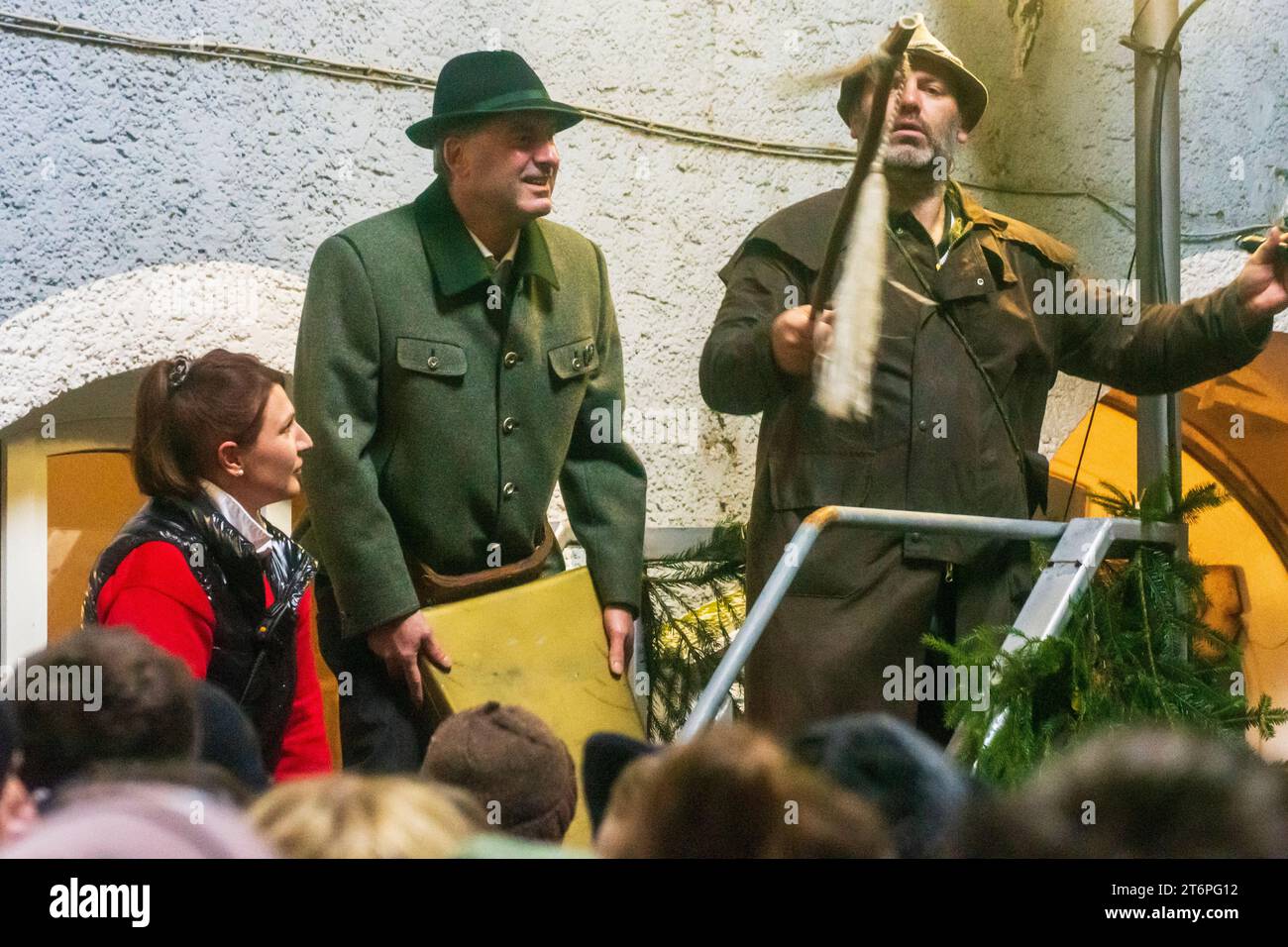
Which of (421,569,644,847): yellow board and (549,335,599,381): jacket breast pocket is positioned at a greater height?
(549,335,599,381): jacket breast pocket

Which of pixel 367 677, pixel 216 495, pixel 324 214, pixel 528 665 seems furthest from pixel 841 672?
pixel 324 214

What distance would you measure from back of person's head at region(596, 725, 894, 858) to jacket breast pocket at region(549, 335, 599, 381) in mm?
2051

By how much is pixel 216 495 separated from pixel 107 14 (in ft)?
5.19

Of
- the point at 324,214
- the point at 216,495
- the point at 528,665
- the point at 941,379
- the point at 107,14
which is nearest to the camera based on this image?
the point at 216,495

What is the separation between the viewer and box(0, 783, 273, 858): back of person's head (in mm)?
1543

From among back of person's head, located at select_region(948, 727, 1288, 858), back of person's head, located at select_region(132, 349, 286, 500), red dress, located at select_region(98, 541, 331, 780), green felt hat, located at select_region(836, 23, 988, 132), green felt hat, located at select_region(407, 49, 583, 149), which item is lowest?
back of person's head, located at select_region(948, 727, 1288, 858)

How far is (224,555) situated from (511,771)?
2.74 ft

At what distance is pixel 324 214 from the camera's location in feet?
14.7

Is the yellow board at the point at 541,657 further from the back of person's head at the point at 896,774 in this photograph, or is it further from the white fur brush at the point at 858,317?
the back of person's head at the point at 896,774

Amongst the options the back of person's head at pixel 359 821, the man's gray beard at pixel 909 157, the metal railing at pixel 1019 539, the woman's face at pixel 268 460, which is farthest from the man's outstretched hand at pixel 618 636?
the back of person's head at pixel 359 821

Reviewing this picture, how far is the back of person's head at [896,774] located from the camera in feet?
5.52

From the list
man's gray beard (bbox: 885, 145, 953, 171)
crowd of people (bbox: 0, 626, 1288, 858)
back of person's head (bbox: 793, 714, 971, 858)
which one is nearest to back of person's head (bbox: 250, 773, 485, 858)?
crowd of people (bbox: 0, 626, 1288, 858)

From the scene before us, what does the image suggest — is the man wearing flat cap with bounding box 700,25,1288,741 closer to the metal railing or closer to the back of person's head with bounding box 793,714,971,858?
the metal railing
